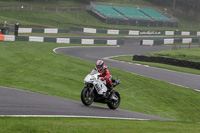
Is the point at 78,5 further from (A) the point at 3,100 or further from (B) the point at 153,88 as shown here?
(A) the point at 3,100

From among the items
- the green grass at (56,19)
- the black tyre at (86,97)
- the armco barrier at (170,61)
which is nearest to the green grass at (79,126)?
the black tyre at (86,97)

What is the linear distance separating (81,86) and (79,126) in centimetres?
1024

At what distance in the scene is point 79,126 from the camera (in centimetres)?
842

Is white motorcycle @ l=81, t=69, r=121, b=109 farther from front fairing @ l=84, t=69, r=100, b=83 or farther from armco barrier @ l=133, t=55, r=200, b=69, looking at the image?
armco barrier @ l=133, t=55, r=200, b=69

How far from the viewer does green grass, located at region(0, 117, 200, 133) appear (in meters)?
7.60

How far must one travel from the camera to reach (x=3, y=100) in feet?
35.7

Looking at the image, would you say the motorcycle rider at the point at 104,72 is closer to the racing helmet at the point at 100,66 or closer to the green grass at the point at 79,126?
the racing helmet at the point at 100,66

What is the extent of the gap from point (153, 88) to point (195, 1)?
251 ft

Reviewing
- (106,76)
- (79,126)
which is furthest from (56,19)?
(79,126)

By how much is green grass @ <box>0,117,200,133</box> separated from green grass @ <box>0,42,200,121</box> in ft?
16.8

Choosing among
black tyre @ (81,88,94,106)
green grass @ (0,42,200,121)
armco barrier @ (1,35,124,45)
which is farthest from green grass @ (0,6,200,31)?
black tyre @ (81,88,94,106)

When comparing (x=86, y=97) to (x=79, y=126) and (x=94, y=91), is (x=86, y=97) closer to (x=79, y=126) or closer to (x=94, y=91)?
(x=94, y=91)

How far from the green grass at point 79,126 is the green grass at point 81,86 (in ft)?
16.8

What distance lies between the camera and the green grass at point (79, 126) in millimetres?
7602
